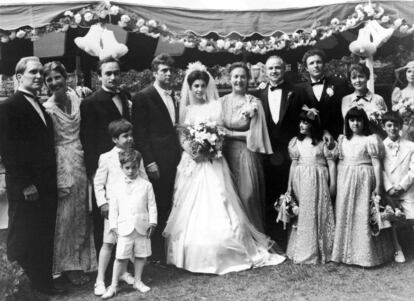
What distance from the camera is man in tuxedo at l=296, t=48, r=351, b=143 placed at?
555cm

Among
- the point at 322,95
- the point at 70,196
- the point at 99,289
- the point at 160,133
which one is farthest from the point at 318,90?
the point at 99,289

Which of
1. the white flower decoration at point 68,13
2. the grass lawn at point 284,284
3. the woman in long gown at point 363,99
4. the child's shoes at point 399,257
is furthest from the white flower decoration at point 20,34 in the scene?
the child's shoes at point 399,257

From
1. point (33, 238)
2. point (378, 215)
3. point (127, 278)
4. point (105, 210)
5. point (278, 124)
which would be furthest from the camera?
point (278, 124)

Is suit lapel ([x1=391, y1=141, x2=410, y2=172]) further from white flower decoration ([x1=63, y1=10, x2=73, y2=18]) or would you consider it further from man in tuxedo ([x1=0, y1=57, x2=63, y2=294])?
white flower decoration ([x1=63, y1=10, x2=73, y2=18])

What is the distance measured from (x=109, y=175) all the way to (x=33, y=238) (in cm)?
93

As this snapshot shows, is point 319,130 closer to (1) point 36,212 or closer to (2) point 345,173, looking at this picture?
(2) point 345,173

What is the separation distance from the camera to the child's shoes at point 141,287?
4.61 metres

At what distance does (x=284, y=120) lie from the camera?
18.7 ft

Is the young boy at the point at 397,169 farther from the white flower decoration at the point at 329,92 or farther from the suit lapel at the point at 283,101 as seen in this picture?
the suit lapel at the point at 283,101

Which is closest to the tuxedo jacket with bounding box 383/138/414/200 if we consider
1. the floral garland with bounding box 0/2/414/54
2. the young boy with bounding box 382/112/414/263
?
the young boy with bounding box 382/112/414/263

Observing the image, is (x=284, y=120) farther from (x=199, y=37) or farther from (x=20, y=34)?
(x=20, y=34)

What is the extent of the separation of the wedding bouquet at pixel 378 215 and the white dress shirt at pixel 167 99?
2.39 metres

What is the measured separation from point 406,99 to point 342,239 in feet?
6.65

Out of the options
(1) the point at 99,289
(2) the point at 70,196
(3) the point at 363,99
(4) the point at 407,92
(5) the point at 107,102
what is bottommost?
(1) the point at 99,289
